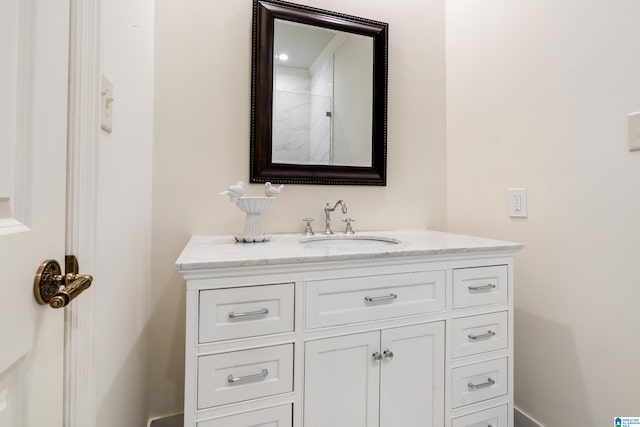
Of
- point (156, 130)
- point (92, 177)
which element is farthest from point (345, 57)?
point (92, 177)

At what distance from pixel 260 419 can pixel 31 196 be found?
2.41 feet

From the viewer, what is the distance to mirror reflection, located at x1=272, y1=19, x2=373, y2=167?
1.38 metres

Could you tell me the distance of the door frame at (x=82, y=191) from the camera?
1.93ft

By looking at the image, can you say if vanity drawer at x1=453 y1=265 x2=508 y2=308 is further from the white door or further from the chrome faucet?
the white door

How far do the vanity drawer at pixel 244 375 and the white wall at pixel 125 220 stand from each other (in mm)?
225

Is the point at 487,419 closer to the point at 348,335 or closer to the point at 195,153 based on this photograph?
the point at 348,335

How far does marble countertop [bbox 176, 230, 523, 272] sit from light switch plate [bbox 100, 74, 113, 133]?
35 centimetres

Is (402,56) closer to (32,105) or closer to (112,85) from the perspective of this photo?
(112,85)

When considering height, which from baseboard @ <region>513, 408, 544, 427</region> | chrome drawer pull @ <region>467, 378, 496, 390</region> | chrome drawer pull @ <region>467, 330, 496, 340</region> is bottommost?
baseboard @ <region>513, 408, 544, 427</region>

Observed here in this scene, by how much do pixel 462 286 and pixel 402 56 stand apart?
1172 millimetres

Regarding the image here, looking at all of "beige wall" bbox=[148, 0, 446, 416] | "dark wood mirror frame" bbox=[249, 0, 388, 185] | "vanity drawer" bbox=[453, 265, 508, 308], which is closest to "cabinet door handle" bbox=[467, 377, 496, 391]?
"vanity drawer" bbox=[453, 265, 508, 308]

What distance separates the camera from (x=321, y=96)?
1.43 meters

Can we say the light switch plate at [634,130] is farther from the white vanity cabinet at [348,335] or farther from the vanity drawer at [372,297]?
the vanity drawer at [372,297]

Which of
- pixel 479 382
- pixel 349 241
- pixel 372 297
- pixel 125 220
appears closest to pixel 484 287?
pixel 479 382
